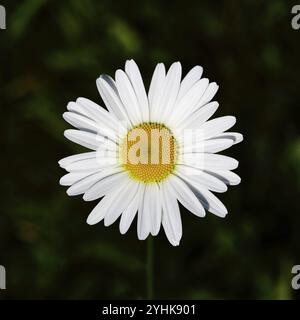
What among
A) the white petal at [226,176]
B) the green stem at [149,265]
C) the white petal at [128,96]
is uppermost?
the white petal at [128,96]

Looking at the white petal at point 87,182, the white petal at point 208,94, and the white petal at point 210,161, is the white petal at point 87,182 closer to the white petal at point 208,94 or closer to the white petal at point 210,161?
the white petal at point 210,161

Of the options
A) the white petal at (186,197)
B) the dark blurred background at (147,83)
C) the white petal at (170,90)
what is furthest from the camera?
the dark blurred background at (147,83)

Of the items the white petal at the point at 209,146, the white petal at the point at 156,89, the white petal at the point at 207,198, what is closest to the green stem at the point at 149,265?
the white petal at the point at 207,198

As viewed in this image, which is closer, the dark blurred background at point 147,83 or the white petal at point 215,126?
the white petal at point 215,126

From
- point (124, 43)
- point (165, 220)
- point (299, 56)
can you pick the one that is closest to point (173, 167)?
point (165, 220)

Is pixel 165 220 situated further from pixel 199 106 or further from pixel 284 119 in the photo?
pixel 284 119

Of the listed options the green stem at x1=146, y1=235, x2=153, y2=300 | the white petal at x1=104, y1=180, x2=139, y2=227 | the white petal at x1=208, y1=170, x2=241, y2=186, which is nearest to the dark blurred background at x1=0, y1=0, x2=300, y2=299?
the green stem at x1=146, y1=235, x2=153, y2=300

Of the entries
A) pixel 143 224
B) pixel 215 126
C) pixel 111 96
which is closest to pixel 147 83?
pixel 111 96
